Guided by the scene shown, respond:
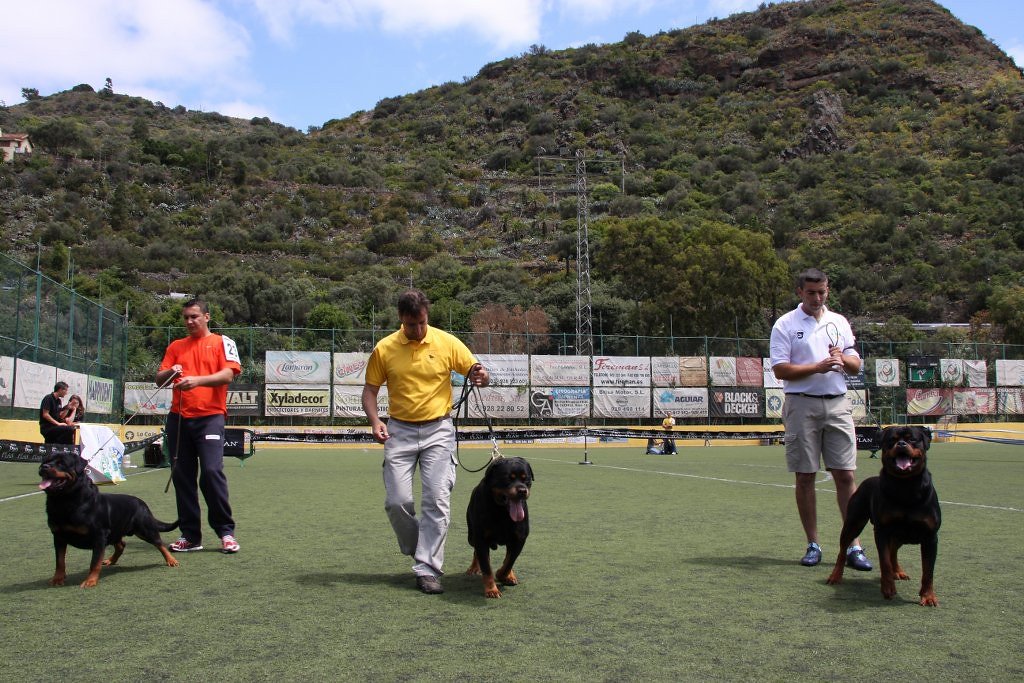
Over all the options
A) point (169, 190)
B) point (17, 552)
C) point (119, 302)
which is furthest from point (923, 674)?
point (169, 190)

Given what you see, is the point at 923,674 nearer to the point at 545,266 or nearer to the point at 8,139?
the point at 545,266

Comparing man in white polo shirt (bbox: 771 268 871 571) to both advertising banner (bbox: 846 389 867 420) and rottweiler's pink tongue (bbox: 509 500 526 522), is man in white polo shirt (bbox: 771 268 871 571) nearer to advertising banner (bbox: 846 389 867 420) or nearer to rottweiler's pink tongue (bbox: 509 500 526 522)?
rottweiler's pink tongue (bbox: 509 500 526 522)

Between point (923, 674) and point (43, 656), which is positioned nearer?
point (923, 674)

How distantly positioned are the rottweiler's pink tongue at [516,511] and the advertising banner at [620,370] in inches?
1104

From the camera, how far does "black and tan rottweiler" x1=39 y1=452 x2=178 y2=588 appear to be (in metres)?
4.76

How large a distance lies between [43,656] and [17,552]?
10.0 ft

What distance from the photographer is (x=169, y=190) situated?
90125 mm

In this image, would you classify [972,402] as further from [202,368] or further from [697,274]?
[202,368]

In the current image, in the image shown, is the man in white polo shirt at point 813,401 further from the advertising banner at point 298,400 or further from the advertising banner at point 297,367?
the advertising banner at point 297,367

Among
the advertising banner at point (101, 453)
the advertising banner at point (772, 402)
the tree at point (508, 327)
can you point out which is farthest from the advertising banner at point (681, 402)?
the advertising banner at point (101, 453)

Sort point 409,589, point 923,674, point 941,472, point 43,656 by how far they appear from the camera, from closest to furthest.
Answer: point 923,674 → point 43,656 → point 409,589 → point 941,472

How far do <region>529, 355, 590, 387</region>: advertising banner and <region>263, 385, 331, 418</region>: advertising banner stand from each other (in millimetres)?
7141

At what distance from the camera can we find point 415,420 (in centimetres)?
509

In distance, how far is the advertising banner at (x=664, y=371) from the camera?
3300 centimetres
